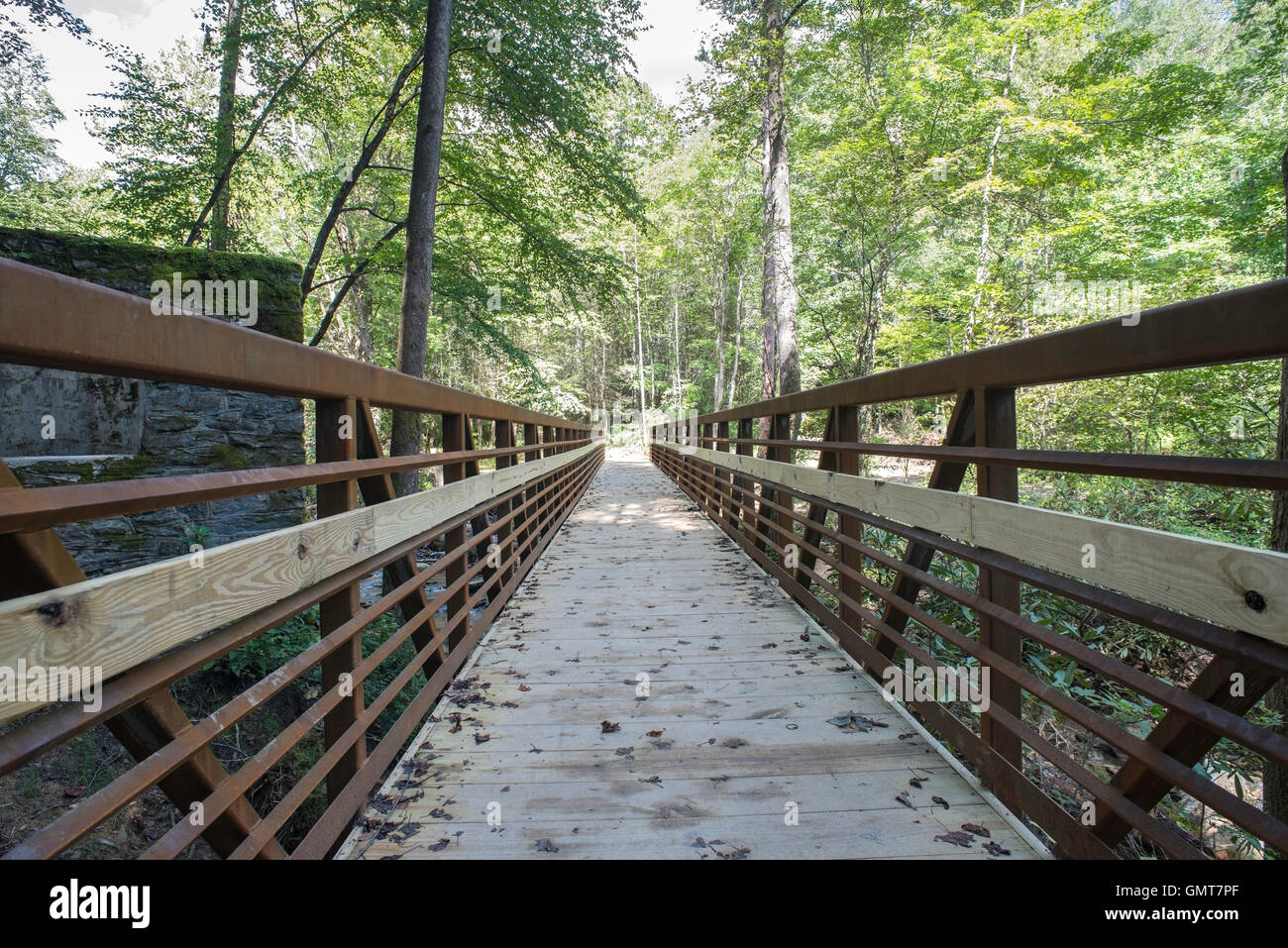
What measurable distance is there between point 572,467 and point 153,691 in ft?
25.6

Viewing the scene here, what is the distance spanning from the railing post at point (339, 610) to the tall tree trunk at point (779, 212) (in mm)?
7278

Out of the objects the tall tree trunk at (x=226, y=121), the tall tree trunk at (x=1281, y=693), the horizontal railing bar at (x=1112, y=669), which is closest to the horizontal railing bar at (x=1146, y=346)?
the horizontal railing bar at (x=1112, y=669)

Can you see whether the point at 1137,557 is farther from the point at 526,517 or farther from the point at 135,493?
the point at 526,517

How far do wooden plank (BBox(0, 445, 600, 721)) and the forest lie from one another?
12.6 feet

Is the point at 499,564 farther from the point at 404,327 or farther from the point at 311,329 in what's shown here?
the point at 311,329

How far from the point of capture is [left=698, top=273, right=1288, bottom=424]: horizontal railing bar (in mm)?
970

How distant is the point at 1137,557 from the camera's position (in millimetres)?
1190

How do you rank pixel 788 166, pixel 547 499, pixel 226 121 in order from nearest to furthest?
pixel 547 499 < pixel 226 121 < pixel 788 166

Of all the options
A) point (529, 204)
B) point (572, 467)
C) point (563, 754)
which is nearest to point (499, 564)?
point (563, 754)

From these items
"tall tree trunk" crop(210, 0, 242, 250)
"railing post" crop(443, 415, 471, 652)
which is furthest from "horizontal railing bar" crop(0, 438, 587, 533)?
"tall tree trunk" crop(210, 0, 242, 250)

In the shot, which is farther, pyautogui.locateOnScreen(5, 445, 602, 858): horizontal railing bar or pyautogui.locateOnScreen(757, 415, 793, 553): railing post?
pyautogui.locateOnScreen(757, 415, 793, 553): railing post

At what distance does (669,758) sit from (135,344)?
6.01ft

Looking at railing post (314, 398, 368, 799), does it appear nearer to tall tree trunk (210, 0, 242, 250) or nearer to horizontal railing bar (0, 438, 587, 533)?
horizontal railing bar (0, 438, 587, 533)

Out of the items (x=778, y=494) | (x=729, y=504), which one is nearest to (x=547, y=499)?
(x=729, y=504)
